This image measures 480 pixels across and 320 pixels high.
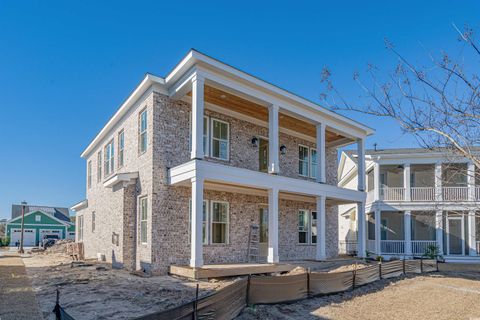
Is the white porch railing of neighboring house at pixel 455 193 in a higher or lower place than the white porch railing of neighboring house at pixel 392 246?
higher

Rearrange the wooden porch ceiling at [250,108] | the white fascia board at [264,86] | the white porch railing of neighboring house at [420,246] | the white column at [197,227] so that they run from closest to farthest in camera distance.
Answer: the white column at [197,227] → the white fascia board at [264,86] → the wooden porch ceiling at [250,108] → the white porch railing of neighboring house at [420,246]

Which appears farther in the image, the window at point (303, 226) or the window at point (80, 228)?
the window at point (80, 228)

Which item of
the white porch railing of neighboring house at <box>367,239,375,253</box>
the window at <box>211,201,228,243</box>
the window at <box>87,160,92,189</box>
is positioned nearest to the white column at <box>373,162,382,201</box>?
the white porch railing of neighboring house at <box>367,239,375,253</box>

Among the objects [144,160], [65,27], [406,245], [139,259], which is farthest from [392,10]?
[406,245]

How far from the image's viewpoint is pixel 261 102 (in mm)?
14953

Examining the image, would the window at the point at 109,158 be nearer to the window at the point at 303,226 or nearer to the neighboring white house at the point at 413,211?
the window at the point at 303,226

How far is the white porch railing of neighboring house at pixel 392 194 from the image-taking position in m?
25.1

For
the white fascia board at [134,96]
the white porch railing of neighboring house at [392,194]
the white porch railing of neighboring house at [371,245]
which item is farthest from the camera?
the white porch railing of neighboring house at [371,245]

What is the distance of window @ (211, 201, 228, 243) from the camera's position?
15.2m

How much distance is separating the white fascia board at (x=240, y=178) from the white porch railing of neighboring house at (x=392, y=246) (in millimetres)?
9698

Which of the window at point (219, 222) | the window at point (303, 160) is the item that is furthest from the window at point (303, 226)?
the window at point (219, 222)

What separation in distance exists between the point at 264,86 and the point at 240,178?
11.6 ft

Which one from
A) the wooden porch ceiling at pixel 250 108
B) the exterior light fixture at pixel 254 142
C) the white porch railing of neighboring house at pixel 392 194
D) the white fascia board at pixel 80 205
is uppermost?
the wooden porch ceiling at pixel 250 108

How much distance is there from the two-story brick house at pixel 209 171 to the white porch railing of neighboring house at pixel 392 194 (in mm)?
6735
